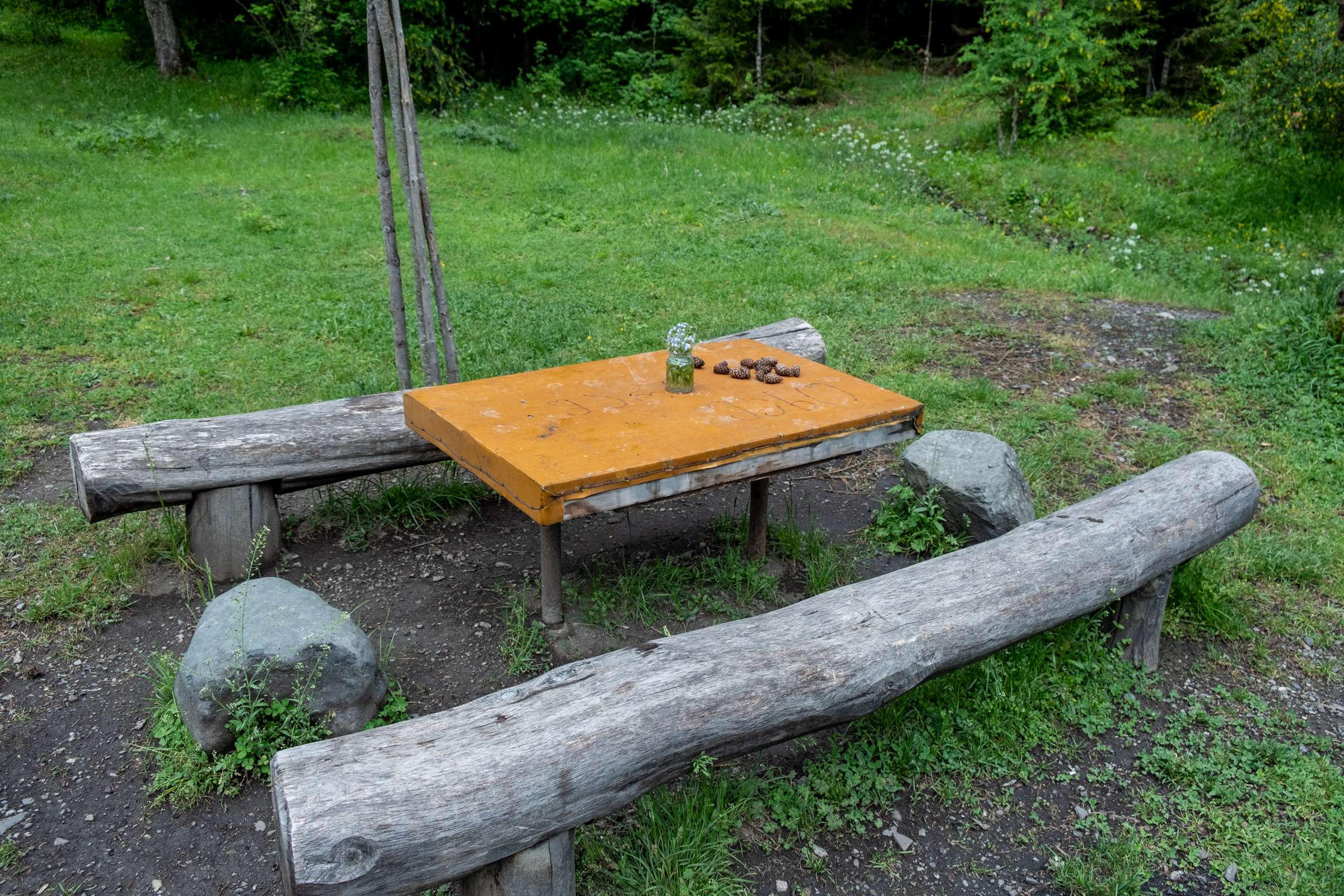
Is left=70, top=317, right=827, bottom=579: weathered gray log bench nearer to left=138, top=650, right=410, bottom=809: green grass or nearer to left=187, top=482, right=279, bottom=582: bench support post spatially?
left=187, top=482, right=279, bottom=582: bench support post

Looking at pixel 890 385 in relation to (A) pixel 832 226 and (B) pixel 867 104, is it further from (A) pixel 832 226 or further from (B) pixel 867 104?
(B) pixel 867 104

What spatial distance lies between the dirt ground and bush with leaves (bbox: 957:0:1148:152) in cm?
913

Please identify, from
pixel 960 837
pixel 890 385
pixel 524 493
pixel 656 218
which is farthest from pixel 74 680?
pixel 656 218

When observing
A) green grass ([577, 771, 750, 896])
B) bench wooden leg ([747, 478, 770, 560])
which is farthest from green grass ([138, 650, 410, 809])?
bench wooden leg ([747, 478, 770, 560])

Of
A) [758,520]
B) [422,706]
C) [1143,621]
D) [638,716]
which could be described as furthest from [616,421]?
[1143,621]

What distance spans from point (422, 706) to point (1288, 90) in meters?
10.1

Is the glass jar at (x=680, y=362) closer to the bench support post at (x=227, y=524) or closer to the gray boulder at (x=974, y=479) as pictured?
the gray boulder at (x=974, y=479)

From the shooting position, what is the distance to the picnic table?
3.20 metres

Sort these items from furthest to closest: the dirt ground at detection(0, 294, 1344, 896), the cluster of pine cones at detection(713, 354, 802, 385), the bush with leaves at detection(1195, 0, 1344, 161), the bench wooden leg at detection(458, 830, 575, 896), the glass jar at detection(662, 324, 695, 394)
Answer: the bush with leaves at detection(1195, 0, 1344, 161) < the cluster of pine cones at detection(713, 354, 802, 385) < the glass jar at detection(662, 324, 695, 394) < the dirt ground at detection(0, 294, 1344, 896) < the bench wooden leg at detection(458, 830, 575, 896)

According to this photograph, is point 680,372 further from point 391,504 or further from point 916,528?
point 391,504

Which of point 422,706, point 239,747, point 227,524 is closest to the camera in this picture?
point 239,747

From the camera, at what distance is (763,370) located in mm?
4266

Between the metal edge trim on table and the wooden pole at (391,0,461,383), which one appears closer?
the metal edge trim on table

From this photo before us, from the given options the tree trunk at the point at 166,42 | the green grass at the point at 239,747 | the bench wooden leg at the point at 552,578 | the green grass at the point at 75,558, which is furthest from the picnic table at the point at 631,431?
the tree trunk at the point at 166,42
